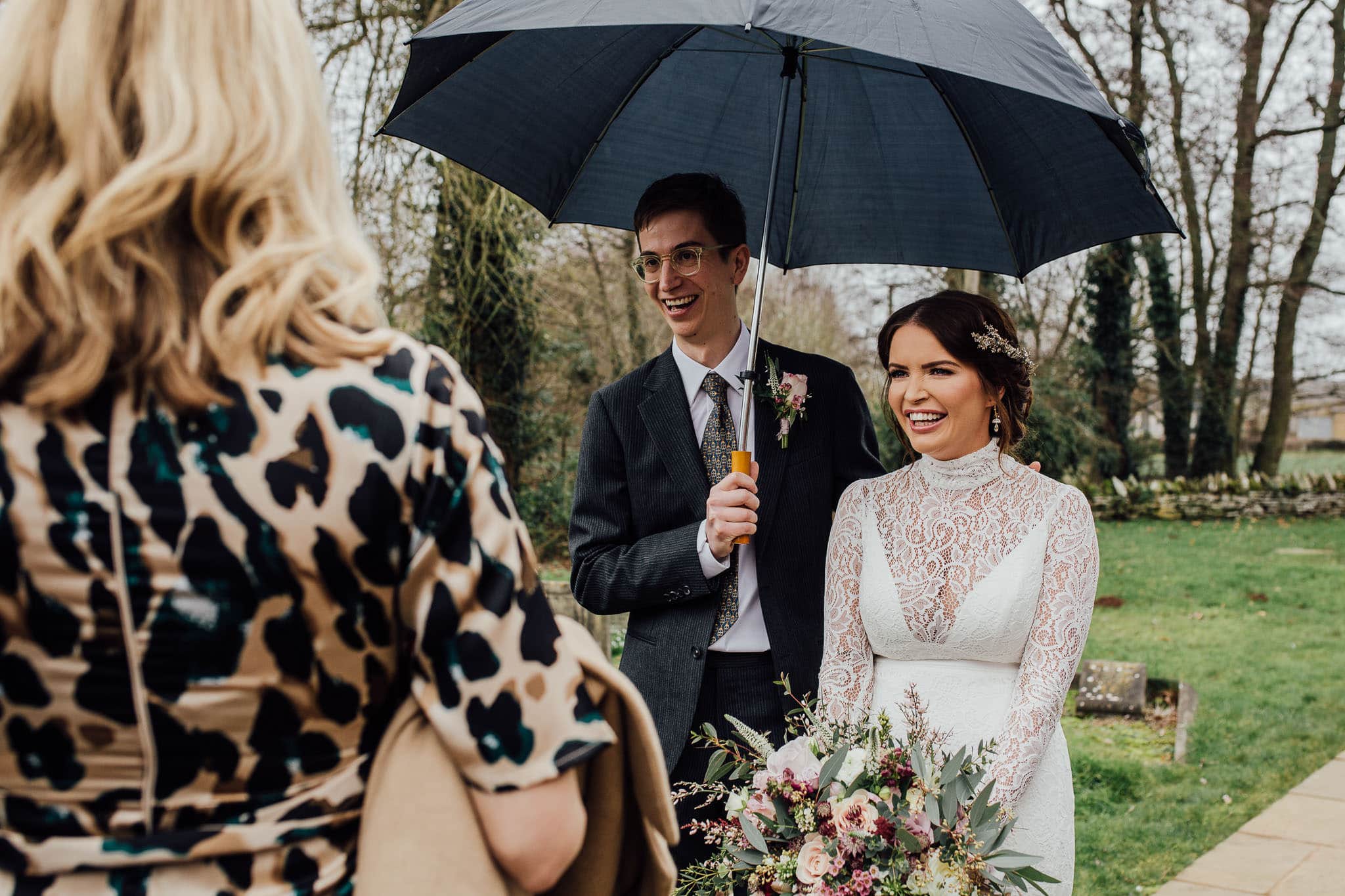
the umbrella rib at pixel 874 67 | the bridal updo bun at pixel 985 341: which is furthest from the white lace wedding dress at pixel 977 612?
the umbrella rib at pixel 874 67

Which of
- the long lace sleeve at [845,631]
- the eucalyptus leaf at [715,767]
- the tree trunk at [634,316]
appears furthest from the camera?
the tree trunk at [634,316]

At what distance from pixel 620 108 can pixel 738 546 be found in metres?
1.50

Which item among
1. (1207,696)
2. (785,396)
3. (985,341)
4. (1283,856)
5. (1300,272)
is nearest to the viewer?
(985,341)

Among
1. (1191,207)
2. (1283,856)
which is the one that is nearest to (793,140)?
(1283,856)

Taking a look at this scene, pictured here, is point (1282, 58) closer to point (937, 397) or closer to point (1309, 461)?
point (1309, 461)

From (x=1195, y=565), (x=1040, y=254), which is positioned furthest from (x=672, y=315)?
(x=1195, y=565)

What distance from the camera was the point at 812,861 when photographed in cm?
232

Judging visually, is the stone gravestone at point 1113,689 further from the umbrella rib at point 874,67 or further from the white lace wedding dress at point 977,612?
the umbrella rib at point 874,67

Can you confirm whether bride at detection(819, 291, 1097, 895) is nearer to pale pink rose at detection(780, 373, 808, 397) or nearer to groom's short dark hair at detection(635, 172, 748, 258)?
pale pink rose at detection(780, 373, 808, 397)

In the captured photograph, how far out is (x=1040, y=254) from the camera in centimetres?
360

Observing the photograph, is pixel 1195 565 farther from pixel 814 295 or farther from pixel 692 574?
pixel 692 574

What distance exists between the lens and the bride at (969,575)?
279 centimetres

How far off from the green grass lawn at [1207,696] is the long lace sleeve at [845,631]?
8.76 feet

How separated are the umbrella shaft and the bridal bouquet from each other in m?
0.82
